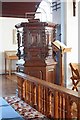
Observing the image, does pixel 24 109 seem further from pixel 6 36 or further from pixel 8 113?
pixel 6 36

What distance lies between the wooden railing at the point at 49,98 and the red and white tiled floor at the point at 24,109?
0.08 meters

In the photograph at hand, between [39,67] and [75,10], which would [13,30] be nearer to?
[75,10]

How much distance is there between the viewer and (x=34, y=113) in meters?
4.46

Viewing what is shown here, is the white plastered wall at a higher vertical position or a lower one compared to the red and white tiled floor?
higher

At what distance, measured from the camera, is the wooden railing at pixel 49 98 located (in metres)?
3.52

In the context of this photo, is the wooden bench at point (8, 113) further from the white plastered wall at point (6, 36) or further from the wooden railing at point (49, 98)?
the white plastered wall at point (6, 36)

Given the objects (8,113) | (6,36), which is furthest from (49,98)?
(6,36)

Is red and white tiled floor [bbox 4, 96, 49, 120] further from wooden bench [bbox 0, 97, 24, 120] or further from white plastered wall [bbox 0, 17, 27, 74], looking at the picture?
white plastered wall [bbox 0, 17, 27, 74]

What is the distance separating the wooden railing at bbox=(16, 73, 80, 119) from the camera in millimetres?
3516

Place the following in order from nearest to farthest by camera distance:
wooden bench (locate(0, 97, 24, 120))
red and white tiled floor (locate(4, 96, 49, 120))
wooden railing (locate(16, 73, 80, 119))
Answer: wooden railing (locate(16, 73, 80, 119))
wooden bench (locate(0, 97, 24, 120))
red and white tiled floor (locate(4, 96, 49, 120))

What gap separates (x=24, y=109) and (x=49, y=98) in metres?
Result: 0.69

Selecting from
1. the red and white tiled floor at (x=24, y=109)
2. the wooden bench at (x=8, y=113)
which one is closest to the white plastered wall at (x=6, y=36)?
the red and white tiled floor at (x=24, y=109)

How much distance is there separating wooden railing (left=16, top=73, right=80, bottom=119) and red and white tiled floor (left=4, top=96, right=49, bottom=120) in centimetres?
8

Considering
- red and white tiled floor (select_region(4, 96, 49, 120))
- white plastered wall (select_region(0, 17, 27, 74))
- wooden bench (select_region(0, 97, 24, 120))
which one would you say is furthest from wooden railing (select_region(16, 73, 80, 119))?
white plastered wall (select_region(0, 17, 27, 74))
